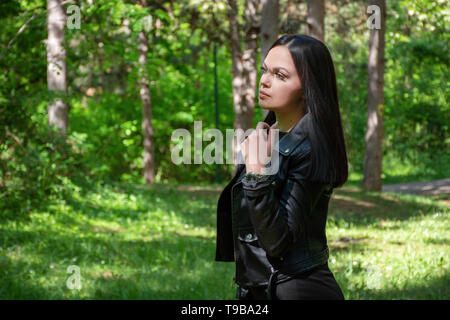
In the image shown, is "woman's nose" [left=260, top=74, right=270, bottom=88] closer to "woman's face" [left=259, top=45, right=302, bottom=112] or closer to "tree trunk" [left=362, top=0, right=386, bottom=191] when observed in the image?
"woman's face" [left=259, top=45, right=302, bottom=112]

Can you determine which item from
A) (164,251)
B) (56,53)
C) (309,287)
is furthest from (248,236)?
(56,53)

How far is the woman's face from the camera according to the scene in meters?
2.20

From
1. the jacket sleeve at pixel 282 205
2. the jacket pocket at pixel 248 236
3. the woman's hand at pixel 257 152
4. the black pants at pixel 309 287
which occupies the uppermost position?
the woman's hand at pixel 257 152

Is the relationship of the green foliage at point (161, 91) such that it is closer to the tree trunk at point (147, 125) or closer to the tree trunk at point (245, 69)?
the tree trunk at point (147, 125)

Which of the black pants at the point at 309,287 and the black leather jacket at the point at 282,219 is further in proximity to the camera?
the black pants at the point at 309,287

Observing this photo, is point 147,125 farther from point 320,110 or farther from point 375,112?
point 320,110

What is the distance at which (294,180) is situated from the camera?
2113 millimetres

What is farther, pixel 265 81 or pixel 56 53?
pixel 56 53

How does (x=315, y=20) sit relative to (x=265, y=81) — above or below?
above

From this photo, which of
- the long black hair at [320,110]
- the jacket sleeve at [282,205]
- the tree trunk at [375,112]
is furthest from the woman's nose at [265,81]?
the tree trunk at [375,112]

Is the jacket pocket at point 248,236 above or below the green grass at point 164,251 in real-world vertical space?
above

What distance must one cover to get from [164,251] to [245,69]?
11.3 metres

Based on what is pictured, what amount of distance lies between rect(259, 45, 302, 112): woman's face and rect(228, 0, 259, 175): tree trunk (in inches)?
483

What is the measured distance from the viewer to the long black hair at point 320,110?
84.2 inches
